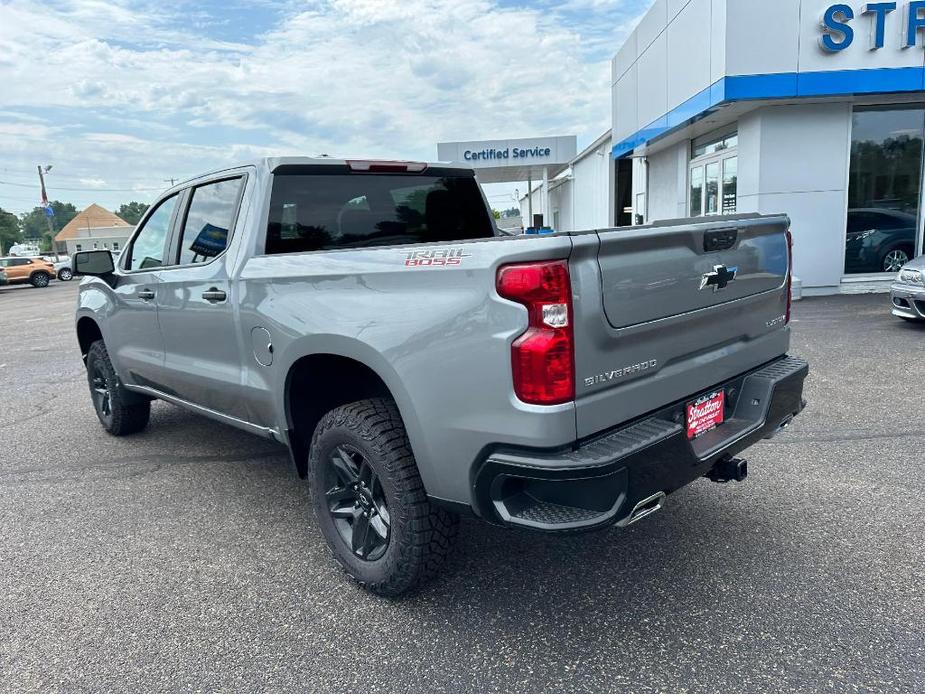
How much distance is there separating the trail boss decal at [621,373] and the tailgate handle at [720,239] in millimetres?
549

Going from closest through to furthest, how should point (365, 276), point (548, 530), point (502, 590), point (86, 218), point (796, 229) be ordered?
point (548, 530), point (365, 276), point (502, 590), point (796, 229), point (86, 218)

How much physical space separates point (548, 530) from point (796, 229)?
11.2 m

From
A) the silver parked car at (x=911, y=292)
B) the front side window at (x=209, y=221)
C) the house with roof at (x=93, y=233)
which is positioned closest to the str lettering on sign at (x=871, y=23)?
the silver parked car at (x=911, y=292)

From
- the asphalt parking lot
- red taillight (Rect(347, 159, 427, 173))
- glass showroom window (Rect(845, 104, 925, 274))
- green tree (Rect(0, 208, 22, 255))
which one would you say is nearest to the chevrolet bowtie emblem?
the asphalt parking lot

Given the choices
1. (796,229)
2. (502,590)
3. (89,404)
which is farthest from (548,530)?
(796,229)

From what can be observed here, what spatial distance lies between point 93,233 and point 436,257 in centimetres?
9643

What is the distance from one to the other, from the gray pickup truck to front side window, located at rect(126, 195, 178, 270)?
30 cm

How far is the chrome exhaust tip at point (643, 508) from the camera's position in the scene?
2396mm

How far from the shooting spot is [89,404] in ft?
22.5

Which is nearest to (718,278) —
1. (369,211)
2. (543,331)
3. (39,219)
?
(543,331)

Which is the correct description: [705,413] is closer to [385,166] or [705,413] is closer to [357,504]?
[357,504]

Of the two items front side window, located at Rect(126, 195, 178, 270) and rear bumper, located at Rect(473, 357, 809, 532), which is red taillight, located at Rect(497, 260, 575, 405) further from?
front side window, located at Rect(126, 195, 178, 270)

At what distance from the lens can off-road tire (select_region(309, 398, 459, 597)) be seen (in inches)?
107

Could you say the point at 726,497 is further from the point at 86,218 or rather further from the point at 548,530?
the point at 86,218
